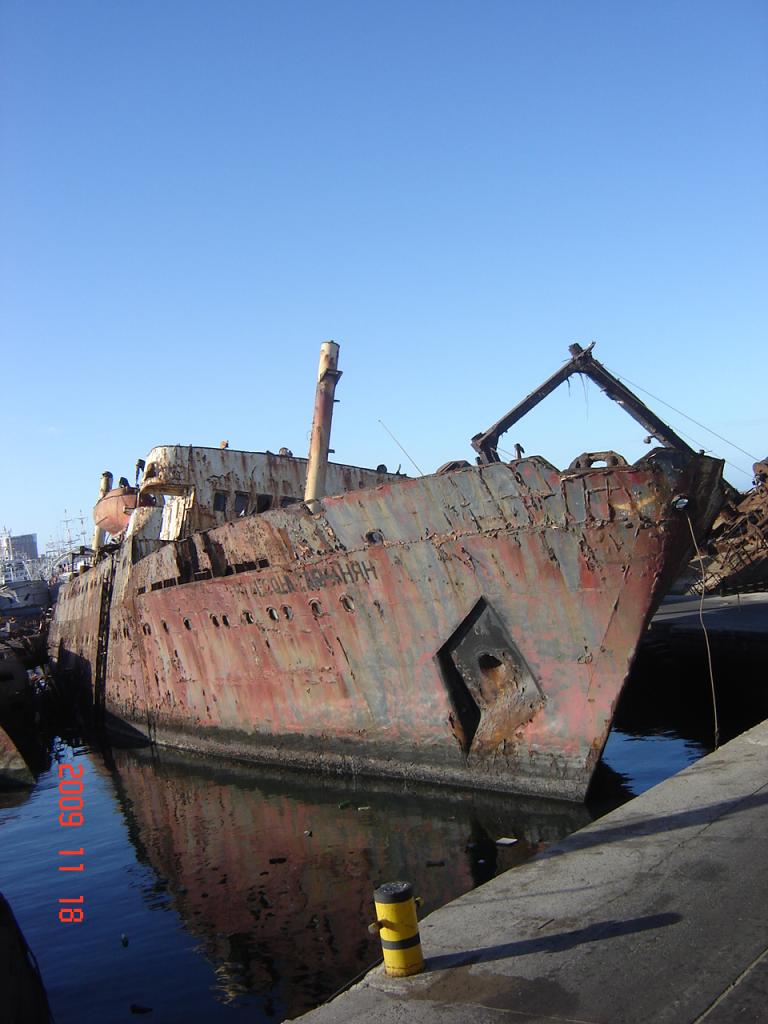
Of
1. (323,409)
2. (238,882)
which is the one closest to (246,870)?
(238,882)

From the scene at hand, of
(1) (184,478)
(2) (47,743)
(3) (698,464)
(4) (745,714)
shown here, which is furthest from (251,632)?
(2) (47,743)

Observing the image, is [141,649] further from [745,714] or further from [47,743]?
[745,714]

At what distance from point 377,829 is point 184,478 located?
9364 millimetres

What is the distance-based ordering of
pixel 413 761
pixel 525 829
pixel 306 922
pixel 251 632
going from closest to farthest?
pixel 306 922, pixel 525 829, pixel 413 761, pixel 251 632

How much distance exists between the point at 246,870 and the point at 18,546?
15470cm

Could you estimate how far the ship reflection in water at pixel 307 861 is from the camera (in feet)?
19.7

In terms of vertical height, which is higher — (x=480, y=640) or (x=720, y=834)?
(x=480, y=640)

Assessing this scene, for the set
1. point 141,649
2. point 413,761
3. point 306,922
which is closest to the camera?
point 306,922

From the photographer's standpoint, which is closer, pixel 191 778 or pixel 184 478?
pixel 191 778

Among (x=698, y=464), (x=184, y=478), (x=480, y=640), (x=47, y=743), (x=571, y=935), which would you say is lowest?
(x=47, y=743)

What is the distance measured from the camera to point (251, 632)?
11656 millimetres
